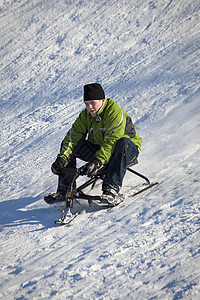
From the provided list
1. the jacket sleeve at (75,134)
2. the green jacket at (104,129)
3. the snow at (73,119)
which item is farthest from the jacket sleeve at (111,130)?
the snow at (73,119)

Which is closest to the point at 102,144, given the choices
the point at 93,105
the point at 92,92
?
the point at 93,105

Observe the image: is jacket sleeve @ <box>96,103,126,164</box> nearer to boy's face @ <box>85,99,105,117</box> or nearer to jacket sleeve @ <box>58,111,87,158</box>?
boy's face @ <box>85,99,105,117</box>

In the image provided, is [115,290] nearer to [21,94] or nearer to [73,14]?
[21,94]

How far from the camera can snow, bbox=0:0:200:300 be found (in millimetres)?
2195

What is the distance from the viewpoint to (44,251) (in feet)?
8.66

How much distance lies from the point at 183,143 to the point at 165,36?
5.10 meters

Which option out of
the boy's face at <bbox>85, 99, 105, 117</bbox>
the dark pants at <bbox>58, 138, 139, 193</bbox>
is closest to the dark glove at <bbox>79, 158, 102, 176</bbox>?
the dark pants at <bbox>58, 138, 139, 193</bbox>

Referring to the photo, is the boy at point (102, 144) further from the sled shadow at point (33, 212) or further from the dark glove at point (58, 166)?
the sled shadow at point (33, 212)

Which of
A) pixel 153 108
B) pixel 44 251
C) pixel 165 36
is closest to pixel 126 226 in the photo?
pixel 44 251

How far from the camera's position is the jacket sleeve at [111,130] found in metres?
3.12

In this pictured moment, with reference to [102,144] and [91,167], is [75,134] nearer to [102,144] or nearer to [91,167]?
[102,144]

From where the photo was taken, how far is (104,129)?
11.0ft

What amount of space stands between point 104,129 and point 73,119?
316cm

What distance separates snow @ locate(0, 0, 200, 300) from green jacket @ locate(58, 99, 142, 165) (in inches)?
25.1
